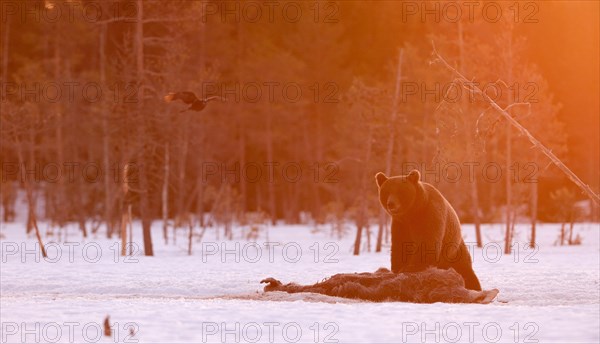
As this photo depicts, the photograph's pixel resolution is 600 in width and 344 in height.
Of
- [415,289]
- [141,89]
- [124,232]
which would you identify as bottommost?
[124,232]

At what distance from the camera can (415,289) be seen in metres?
12.5

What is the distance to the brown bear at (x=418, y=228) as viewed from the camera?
13211 mm

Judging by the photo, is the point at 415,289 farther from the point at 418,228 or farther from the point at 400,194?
the point at 400,194

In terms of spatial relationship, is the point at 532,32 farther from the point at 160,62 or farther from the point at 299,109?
the point at 160,62

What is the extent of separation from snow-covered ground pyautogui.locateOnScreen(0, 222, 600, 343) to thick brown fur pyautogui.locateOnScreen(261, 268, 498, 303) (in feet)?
1.50

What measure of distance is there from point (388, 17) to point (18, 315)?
43159mm

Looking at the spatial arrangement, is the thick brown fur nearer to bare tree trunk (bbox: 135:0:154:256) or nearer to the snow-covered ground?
the snow-covered ground

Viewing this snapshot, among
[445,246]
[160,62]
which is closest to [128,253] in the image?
[160,62]

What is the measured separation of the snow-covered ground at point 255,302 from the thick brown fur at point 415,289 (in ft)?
1.50

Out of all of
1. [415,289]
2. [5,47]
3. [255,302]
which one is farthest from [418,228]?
[5,47]

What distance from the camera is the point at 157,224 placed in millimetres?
47656

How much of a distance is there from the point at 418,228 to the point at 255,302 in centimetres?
280

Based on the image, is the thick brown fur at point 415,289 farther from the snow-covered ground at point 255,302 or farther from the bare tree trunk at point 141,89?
the bare tree trunk at point 141,89

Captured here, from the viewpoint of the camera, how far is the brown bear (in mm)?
13211
